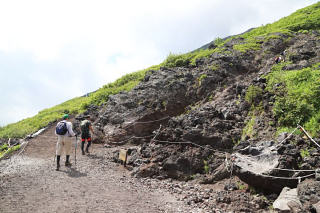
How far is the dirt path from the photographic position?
20.6ft

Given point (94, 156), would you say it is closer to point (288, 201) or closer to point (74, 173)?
point (74, 173)

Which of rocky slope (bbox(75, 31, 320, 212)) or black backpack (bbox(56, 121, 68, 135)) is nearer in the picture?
rocky slope (bbox(75, 31, 320, 212))

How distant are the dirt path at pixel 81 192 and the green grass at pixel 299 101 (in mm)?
5797

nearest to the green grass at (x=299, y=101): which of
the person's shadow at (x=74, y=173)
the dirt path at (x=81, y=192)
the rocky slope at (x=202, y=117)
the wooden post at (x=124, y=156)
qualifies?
the rocky slope at (x=202, y=117)

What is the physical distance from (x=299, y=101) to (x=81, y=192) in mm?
9523

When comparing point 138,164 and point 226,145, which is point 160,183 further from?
point 226,145

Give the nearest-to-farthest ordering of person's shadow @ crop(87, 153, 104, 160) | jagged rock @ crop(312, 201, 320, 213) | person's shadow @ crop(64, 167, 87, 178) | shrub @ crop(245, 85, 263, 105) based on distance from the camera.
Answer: jagged rock @ crop(312, 201, 320, 213) → person's shadow @ crop(64, 167, 87, 178) → shrub @ crop(245, 85, 263, 105) → person's shadow @ crop(87, 153, 104, 160)

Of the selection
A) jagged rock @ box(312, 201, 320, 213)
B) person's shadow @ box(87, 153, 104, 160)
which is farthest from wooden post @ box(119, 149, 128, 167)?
jagged rock @ box(312, 201, 320, 213)

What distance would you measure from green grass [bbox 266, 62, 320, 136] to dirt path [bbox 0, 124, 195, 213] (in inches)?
228

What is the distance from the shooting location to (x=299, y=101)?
30.3ft

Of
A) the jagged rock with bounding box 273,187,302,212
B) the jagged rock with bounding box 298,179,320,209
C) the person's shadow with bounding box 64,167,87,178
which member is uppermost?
the person's shadow with bounding box 64,167,87,178

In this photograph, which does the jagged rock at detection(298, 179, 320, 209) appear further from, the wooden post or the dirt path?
the wooden post

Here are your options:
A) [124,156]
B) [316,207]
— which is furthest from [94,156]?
[316,207]

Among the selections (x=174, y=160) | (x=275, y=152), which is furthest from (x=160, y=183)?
(x=275, y=152)
